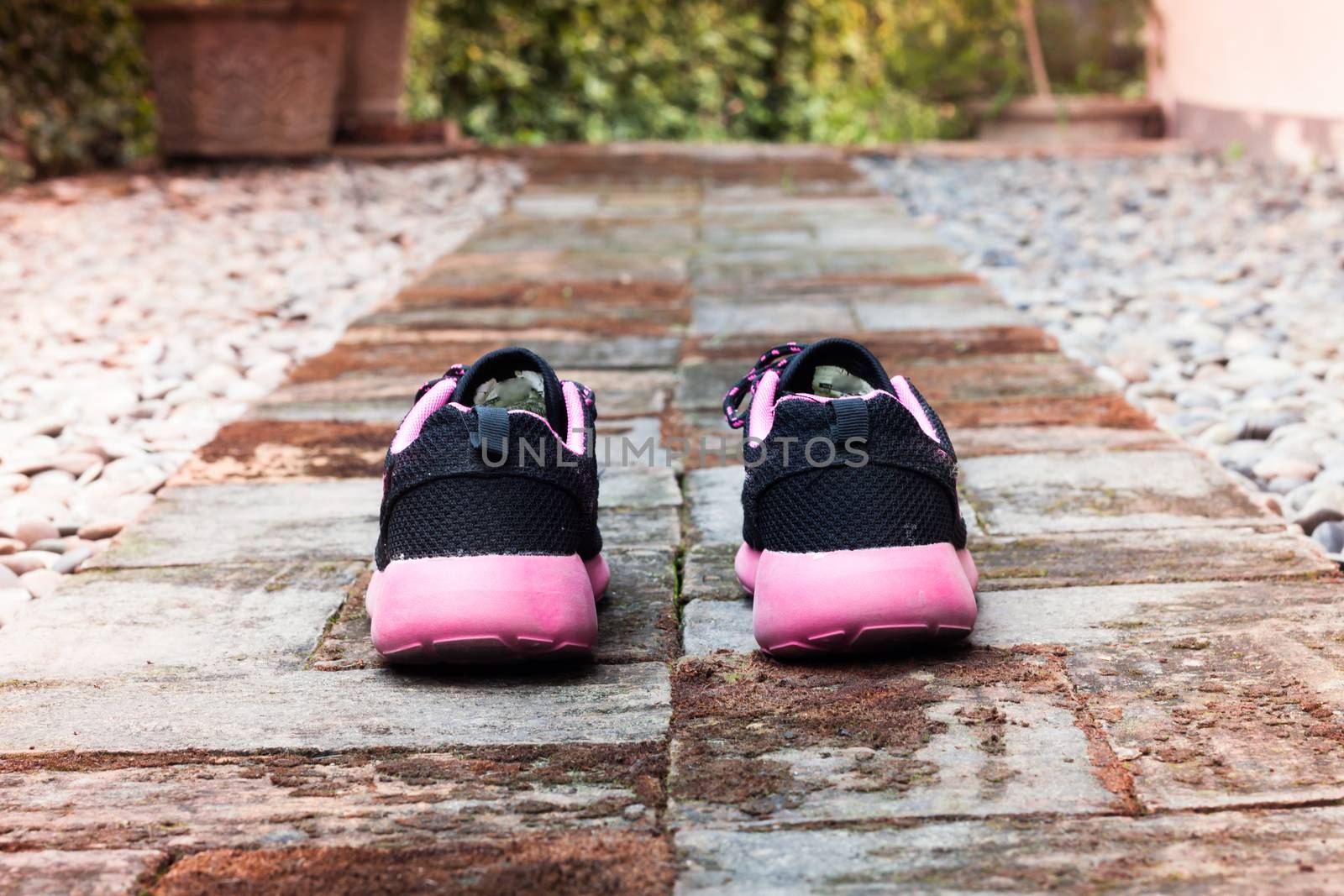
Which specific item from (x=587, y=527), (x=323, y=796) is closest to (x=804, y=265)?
(x=587, y=527)

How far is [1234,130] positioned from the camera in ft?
21.0

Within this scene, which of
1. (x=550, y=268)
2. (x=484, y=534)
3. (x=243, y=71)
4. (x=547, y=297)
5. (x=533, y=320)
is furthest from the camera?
(x=243, y=71)

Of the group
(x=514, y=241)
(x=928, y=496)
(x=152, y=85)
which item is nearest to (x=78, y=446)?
(x=928, y=496)

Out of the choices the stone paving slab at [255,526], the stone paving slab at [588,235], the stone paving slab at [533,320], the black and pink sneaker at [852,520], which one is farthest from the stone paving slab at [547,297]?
the black and pink sneaker at [852,520]

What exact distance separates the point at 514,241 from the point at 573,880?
3.47m

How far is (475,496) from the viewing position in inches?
56.1

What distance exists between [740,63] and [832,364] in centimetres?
708

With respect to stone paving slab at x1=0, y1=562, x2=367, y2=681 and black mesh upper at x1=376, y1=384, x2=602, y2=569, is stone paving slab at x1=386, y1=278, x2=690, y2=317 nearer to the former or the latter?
stone paving slab at x1=0, y1=562, x2=367, y2=681

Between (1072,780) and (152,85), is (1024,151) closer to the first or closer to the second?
(152,85)

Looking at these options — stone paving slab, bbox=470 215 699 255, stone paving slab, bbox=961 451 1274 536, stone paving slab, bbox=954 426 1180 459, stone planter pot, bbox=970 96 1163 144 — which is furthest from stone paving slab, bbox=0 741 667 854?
stone planter pot, bbox=970 96 1163 144

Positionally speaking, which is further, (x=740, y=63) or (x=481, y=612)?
(x=740, y=63)

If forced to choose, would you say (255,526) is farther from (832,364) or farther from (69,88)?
(69,88)

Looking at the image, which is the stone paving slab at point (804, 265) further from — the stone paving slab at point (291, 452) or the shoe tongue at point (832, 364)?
the shoe tongue at point (832, 364)

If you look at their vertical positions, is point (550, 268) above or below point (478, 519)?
below
